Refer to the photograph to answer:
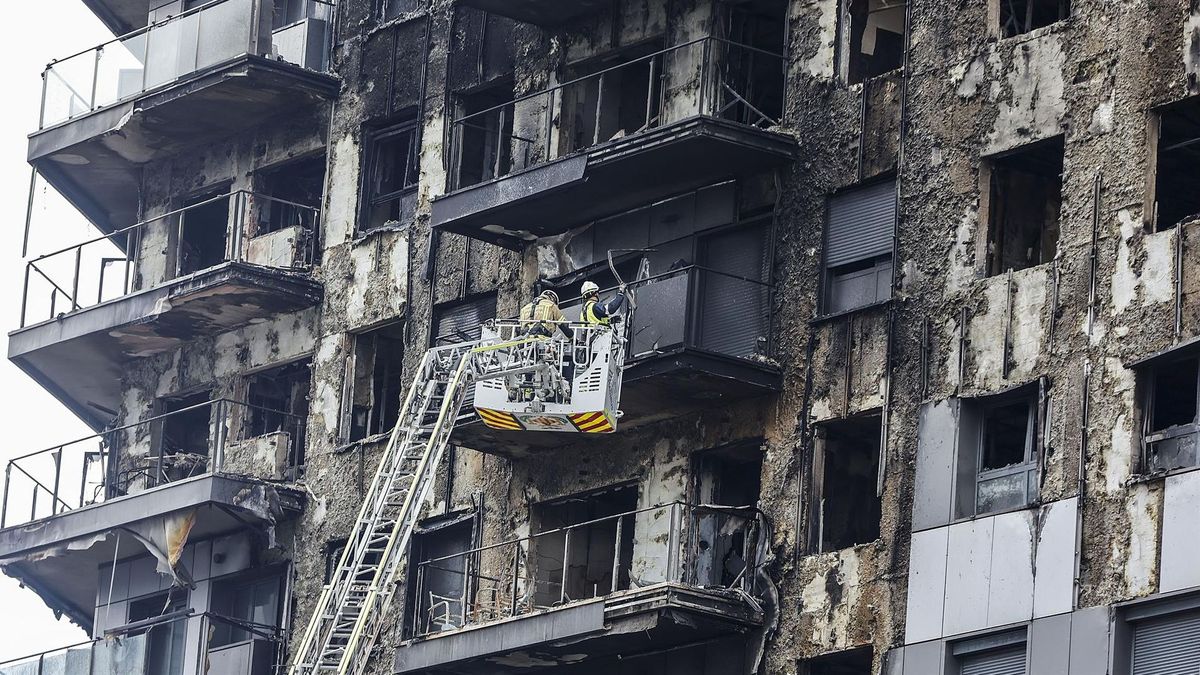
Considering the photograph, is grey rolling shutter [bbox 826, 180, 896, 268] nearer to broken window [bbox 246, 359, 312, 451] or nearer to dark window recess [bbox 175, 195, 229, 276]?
broken window [bbox 246, 359, 312, 451]

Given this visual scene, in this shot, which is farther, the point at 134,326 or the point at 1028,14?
the point at 134,326

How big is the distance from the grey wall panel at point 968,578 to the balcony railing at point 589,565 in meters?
3.36

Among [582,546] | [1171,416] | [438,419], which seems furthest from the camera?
[582,546]

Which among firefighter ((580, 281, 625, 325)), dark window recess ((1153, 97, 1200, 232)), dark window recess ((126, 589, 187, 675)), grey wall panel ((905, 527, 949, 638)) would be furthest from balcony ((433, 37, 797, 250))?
dark window recess ((126, 589, 187, 675))

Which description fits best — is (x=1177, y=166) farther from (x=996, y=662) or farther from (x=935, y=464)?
(x=996, y=662)

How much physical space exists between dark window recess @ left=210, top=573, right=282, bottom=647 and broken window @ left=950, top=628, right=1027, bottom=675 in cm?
1347

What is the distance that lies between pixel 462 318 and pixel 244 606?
5815 mm

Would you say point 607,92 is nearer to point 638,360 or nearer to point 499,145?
→ point 499,145

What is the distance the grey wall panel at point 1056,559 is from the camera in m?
31.8

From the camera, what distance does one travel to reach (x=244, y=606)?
4416 centimetres

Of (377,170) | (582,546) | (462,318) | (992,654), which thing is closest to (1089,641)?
(992,654)

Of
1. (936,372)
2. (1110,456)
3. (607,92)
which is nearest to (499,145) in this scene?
(607,92)

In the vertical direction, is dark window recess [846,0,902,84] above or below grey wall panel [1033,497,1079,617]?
above

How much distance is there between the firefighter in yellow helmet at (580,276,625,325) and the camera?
36844 mm
